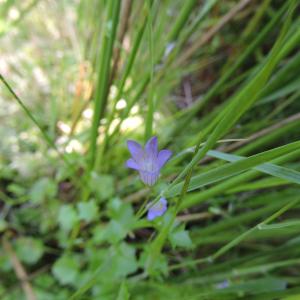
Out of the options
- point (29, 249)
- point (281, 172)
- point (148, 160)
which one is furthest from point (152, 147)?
point (29, 249)

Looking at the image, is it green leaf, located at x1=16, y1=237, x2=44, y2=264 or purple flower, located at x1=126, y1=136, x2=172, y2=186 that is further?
green leaf, located at x1=16, y1=237, x2=44, y2=264

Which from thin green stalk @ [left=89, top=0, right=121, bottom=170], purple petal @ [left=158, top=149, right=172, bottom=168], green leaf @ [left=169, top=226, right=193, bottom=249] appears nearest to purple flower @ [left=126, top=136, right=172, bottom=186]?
purple petal @ [left=158, top=149, right=172, bottom=168]

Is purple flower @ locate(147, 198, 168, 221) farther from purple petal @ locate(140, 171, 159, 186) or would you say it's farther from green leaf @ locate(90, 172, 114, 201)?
green leaf @ locate(90, 172, 114, 201)

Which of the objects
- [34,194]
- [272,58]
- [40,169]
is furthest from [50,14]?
[272,58]

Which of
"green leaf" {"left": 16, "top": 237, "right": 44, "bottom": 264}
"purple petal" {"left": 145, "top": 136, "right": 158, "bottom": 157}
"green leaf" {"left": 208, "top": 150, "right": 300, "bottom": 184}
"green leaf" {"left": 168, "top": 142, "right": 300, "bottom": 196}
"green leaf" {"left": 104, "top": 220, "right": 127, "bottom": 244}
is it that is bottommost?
"green leaf" {"left": 208, "top": 150, "right": 300, "bottom": 184}

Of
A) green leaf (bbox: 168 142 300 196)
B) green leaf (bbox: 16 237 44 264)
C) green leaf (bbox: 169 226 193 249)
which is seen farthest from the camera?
green leaf (bbox: 16 237 44 264)

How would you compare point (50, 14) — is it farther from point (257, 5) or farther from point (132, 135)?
point (257, 5)

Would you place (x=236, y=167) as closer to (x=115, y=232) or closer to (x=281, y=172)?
(x=281, y=172)

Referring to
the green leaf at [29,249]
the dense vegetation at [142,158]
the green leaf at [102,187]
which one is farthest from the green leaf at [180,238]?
the green leaf at [29,249]

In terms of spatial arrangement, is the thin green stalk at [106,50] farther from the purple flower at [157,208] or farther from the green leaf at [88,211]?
the purple flower at [157,208]
